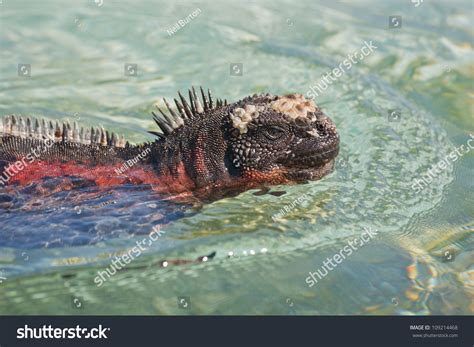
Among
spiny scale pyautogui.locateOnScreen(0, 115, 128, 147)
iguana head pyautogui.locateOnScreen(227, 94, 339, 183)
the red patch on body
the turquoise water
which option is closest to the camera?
the turquoise water

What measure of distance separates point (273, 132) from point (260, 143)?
0.48 ft

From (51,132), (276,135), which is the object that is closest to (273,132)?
(276,135)

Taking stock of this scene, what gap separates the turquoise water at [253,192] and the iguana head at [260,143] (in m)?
0.30

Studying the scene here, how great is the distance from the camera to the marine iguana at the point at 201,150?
5988 mm

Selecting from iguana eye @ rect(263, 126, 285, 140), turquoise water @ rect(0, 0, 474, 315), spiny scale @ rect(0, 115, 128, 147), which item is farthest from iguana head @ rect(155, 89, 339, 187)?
spiny scale @ rect(0, 115, 128, 147)

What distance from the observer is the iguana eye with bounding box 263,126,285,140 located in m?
5.98

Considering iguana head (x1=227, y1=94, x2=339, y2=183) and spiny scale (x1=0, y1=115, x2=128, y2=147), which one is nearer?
iguana head (x1=227, y1=94, x2=339, y2=183)

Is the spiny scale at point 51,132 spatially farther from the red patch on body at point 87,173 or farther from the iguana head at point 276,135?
the iguana head at point 276,135

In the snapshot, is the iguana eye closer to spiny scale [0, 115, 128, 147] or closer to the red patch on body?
the red patch on body

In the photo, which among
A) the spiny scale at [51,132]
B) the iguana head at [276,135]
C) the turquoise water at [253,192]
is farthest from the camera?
the spiny scale at [51,132]

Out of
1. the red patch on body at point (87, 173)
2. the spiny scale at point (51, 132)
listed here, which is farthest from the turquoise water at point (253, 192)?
the spiny scale at point (51, 132)

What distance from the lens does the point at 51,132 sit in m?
6.49

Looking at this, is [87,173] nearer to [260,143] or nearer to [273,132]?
[260,143]
